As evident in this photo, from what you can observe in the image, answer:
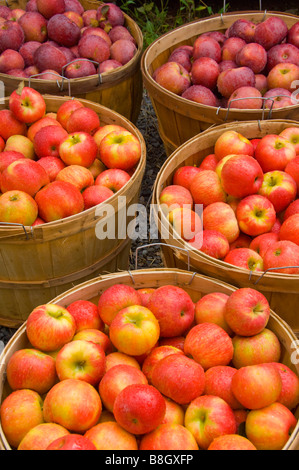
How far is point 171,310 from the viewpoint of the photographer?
1787 mm

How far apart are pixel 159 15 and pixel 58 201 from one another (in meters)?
4.16

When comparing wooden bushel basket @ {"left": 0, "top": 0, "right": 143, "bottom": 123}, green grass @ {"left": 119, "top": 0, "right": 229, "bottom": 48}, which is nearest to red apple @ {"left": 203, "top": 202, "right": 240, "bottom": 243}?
wooden bushel basket @ {"left": 0, "top": 0, "right": 143, "bottom": 123}

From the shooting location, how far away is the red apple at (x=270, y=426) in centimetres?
145

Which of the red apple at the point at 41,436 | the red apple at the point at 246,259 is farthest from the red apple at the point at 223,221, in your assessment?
the red apple at the point at 41,436

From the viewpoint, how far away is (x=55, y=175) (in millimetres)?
2547

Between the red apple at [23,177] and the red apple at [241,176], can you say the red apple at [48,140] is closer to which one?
the red apple at [23,177]

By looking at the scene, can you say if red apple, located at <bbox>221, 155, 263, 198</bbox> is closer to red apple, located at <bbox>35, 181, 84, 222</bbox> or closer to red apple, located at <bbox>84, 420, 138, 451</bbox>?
red apple, located at <bbox>35, 181, 84, 222</bbox>

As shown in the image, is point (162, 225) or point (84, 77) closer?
point (162, 225)

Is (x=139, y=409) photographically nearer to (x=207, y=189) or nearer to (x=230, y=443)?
(x=230, y=443)

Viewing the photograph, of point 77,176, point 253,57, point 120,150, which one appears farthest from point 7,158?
point 253,57

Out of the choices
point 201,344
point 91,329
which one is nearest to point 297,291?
point 201,344

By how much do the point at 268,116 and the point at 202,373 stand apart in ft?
5.99

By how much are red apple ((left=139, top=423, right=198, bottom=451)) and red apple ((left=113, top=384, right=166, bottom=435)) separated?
0.03 metres
